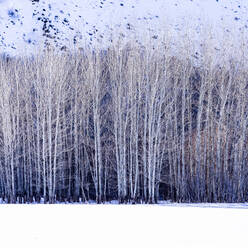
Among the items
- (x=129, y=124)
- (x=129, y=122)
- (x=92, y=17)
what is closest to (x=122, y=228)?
(x=129, y=124)

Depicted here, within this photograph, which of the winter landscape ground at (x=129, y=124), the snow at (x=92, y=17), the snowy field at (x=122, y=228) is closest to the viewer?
the snowy field at (x=122, y=228)

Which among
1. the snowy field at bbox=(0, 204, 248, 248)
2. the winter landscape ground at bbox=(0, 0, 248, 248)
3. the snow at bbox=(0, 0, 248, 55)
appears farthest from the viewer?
the snow at bbox=(0, 0, 248, 55)

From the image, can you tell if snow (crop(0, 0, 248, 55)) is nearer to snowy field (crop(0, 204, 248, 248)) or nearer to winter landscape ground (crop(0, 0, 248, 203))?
winter landscape ground (crop(0, 0, 248, 203))

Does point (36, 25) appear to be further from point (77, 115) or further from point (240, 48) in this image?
point (240, 48)

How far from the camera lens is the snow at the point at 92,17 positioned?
25.5 m

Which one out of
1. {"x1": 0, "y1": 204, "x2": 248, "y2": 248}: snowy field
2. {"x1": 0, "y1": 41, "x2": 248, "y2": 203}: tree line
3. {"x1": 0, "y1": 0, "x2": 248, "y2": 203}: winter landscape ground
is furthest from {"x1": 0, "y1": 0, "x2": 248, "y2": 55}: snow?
{"x1": 0, "y1": 204, "x2": 248, "y2": 248}: snowy field

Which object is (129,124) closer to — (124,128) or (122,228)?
(124,128)

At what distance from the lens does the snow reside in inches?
1005

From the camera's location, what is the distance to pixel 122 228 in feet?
28.8

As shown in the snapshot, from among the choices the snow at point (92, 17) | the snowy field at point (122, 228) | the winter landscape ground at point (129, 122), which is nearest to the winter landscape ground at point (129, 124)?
the winter landscape ground at point (129, 122)

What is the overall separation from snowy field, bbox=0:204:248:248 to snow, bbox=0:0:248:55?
16.0 meters

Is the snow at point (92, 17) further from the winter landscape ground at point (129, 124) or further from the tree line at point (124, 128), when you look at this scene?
the tree line at point (124, 128)

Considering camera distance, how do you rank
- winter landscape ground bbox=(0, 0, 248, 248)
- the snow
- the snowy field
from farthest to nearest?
the snow
winter landscape ground bbox=(0, 0, 248, 248)
the snowy field

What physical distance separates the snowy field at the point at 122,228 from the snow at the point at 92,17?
16.0 m
